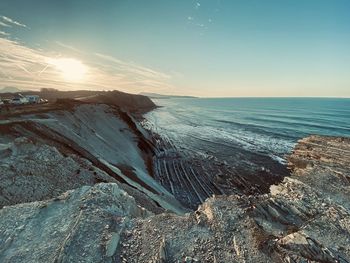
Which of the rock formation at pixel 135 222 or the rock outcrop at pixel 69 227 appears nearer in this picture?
the rock outcrop at pixel 69 227

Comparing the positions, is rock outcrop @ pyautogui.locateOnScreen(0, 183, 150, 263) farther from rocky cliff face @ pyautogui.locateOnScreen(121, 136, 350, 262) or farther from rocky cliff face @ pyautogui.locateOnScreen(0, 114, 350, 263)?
rocky cliff face @ pyautogui.locateOnScreen(121, 136, 350, 262)

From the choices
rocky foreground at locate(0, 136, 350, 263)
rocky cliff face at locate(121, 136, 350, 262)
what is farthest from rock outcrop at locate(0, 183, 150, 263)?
rocky cliff face at locate(121, 136, 350, 262)

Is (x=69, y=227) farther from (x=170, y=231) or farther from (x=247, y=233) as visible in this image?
(x=247, y=233)

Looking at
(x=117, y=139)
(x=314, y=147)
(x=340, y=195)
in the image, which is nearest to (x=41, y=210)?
(x=340, y=195)

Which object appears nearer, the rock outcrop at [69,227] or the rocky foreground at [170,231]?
the rock outcrop at [69,227]

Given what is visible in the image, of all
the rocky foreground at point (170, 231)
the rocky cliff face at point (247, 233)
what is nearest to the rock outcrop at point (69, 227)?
the rocky foreground at point (170, 231)

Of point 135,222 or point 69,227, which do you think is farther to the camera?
point 135,222

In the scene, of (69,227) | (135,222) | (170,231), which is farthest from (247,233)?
(69,227)

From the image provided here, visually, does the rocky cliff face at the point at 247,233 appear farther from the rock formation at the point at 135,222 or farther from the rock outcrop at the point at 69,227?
the rock outcrop at the point at 69,227
